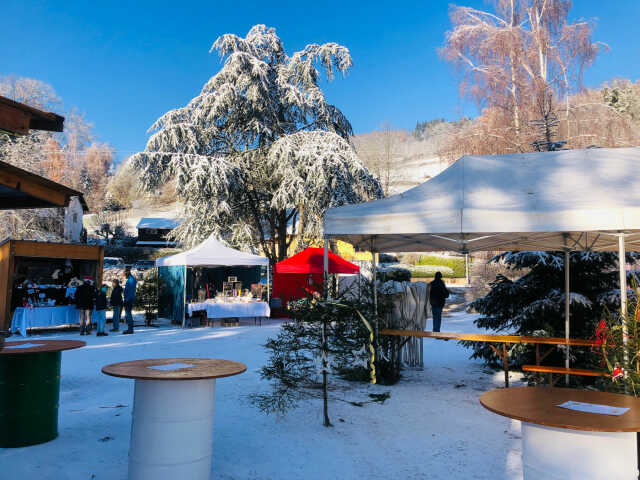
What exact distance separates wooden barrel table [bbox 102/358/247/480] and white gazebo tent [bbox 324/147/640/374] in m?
3.22

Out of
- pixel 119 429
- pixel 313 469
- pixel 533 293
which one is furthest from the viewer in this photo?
pixel 533 293

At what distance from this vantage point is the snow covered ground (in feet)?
13.0

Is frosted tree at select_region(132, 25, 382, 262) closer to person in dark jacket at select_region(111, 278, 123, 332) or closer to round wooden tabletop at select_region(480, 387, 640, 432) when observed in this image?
person in dark jacket at select_region(111, 278, 123, 332)

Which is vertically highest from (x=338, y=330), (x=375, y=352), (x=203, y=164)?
(x=203, y=164)

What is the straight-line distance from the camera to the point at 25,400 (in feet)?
14.3

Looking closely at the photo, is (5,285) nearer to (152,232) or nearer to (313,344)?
(313,344)

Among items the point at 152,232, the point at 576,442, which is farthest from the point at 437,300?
the point at 152,232

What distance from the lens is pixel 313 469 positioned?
4000mm

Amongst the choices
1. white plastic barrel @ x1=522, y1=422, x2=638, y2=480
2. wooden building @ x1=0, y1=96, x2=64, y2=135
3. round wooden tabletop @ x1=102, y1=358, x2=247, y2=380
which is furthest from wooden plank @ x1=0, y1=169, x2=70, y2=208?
white plastic barrel @ x1=522, y1=422, x2=638, y2=480

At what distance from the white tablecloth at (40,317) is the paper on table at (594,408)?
13.3 metres

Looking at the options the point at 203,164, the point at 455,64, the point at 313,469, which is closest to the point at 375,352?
the point at 313,469

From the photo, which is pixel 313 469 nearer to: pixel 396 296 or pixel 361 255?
pixel 396 296

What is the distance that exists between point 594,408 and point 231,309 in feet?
43.9

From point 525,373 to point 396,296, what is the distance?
8.15ft
